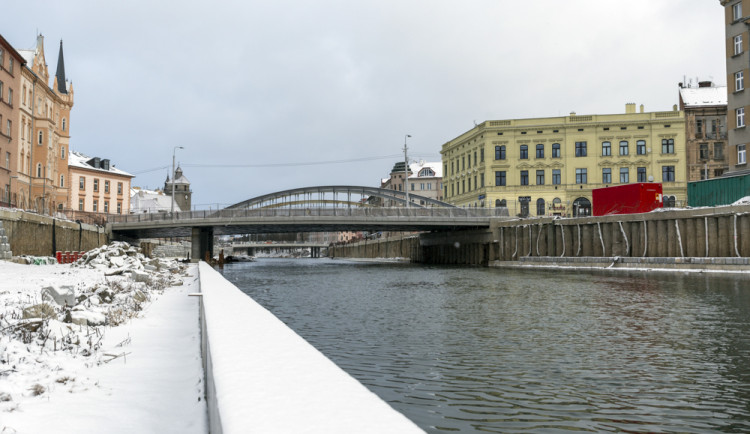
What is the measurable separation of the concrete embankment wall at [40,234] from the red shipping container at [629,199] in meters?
41.5

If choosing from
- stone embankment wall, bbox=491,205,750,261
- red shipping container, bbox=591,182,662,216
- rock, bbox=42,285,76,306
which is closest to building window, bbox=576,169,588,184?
stone embankment wall, bbox=491,205,750,261

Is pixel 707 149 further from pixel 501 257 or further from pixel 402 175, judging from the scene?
pixel 402 175

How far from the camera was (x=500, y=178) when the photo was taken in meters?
76.0

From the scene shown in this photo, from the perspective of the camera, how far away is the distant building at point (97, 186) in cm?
9800

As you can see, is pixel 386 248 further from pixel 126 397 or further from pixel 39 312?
pixel 126 397

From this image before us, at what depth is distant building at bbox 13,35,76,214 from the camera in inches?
2258

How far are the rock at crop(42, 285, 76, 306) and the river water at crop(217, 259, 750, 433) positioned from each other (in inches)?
188

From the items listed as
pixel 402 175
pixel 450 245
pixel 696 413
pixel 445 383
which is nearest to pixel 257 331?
pixel 445 383

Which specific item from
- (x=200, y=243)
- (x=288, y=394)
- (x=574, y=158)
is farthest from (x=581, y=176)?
(x=288, y=394)

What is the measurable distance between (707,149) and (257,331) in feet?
266

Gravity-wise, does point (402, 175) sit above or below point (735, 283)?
above

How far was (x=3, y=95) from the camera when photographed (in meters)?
50.9

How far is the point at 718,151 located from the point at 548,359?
75.9 m

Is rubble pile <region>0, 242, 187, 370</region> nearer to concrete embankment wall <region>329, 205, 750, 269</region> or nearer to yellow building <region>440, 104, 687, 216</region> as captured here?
concrete embankment wall <region>329, 205, 750, 269</region>
